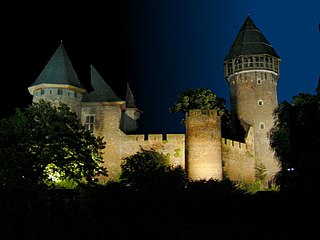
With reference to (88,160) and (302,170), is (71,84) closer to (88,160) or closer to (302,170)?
(88,160)

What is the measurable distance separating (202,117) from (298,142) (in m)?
16.1

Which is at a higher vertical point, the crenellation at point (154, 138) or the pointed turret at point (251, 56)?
the pointed turret at point (251, 56)

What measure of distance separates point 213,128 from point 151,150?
5763 mm

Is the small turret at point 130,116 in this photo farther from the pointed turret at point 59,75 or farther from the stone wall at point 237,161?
the stone wall at point 237,161

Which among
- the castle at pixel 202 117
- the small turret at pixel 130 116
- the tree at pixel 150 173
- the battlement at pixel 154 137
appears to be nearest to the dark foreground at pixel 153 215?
the tree at pixel 150 173

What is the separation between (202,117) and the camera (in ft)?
129

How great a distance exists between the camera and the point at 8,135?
29.1 m

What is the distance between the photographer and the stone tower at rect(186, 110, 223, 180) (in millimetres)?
38031

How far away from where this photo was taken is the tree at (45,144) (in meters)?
27.8

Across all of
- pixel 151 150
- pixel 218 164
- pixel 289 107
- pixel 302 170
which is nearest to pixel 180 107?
pixel 151 150

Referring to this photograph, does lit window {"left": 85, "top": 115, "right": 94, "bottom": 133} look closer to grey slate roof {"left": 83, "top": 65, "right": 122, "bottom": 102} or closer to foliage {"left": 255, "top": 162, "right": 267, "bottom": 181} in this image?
grey slate roof {"left": 83, "top": 65, "right": 122, "bottom": 102}

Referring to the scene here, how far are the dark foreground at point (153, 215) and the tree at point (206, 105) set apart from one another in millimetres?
15168

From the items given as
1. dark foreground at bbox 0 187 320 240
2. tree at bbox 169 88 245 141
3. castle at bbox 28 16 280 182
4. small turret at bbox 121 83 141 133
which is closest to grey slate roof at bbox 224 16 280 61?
castle at bbox 28 16 280 182

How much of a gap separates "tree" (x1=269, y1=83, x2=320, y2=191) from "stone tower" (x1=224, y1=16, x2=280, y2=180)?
23290 millimetres
